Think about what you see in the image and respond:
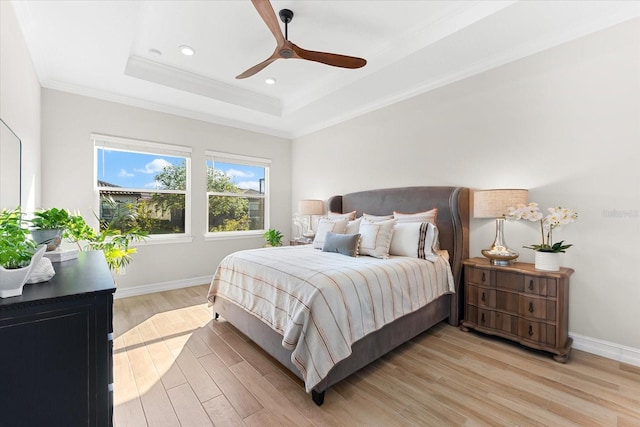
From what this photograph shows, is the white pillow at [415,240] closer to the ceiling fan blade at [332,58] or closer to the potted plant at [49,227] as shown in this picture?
the ceiling fan blade at [332,58]

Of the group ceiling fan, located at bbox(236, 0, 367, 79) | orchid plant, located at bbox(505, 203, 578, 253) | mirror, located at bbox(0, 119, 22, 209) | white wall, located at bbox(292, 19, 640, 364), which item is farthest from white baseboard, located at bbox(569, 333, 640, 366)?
mirror, located at bbox(0, 119, 22, 209)

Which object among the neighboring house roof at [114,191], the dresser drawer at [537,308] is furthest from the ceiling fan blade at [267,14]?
the neighboring house roof at [114,191]

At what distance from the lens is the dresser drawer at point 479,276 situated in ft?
8.79

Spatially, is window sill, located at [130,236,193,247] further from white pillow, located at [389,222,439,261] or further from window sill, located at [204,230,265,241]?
white pillow, located at [389,222,439,261]

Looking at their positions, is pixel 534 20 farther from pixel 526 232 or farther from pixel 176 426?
pixel 176 426

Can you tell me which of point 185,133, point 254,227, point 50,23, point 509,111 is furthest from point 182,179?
point 509,111

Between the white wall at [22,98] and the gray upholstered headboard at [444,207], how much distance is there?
354 cm

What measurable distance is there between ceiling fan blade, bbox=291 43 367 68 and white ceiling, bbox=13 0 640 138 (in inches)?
17.6

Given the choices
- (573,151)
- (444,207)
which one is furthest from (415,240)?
(573,151)

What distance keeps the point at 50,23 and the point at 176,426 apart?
10.7 feet

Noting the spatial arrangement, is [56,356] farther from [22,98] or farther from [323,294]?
[22,98]

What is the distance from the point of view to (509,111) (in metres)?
2.90

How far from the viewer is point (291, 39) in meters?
2.96

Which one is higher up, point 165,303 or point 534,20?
point 534,20
